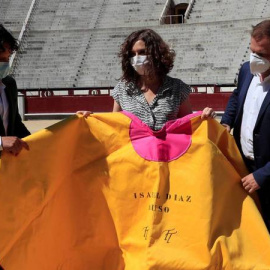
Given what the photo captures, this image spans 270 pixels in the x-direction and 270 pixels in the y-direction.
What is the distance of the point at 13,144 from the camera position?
2.07 metres

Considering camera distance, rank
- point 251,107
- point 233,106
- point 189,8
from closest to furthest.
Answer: point 251,107 → point 233,106 → point 189,8

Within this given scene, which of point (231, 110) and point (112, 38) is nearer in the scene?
point (231, 110)

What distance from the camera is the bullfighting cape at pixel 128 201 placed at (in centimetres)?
218

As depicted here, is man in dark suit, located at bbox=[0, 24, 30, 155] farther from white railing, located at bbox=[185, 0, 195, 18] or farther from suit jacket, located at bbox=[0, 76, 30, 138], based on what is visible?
white railing, located at bbox=[185, 0, 195, 18]

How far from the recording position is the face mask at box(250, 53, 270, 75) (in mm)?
2033

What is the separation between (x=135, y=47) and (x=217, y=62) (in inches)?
509

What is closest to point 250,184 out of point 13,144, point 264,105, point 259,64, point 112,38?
point 264,105

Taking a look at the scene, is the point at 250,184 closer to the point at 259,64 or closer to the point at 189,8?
the point at 259,64

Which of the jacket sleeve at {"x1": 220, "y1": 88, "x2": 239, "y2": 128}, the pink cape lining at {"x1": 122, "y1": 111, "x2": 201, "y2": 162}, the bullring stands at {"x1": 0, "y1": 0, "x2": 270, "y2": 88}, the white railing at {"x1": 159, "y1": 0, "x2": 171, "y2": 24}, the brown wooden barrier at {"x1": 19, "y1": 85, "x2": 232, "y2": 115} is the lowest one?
the brown wooden barrier at {"x1": 19, "y1": 85, "x2": 232, "y2": 115}

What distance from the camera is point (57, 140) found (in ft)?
7.65

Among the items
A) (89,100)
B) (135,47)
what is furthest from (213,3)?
(135,47)

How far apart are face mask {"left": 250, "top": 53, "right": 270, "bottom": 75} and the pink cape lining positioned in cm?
36

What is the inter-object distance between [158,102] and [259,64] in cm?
Answer: 43

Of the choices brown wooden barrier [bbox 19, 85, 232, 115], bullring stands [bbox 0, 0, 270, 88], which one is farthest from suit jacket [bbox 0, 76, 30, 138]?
bullring stands [bbox 0, 0, 270, 88]
